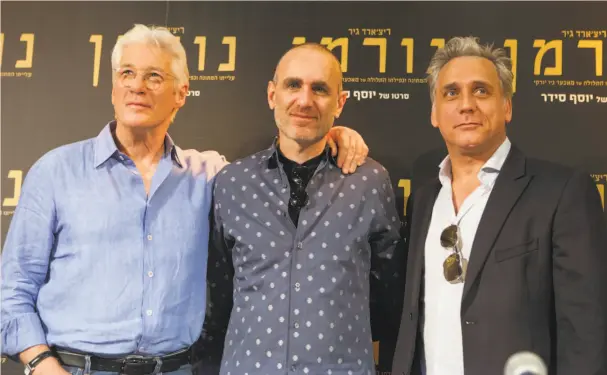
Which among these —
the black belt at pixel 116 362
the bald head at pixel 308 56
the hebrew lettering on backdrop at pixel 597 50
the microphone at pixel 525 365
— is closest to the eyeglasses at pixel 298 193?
the bald head at pixel 308 56

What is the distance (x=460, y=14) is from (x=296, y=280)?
5.10 ft

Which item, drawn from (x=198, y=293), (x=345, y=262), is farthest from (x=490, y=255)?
(x=198, y=293)

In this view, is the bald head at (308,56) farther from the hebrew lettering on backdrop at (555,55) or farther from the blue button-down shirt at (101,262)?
the hebrew lettering on backdrop at (555,55)

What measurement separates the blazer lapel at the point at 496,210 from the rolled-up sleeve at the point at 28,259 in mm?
1560

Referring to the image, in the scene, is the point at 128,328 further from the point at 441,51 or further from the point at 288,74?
the point at 441,51

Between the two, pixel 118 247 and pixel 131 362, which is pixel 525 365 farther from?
pixel 118 247

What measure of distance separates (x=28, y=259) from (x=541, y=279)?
73.2 inches

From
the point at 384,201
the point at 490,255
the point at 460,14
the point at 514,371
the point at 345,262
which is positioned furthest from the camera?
the point at 460,14

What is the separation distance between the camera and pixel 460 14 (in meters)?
2.74

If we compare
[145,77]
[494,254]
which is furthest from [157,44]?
[494,254]

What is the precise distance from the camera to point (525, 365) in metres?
1.79

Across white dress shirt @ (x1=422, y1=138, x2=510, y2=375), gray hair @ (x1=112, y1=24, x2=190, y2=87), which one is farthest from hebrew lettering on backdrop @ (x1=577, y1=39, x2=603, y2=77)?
gray hair @ (x1=112, y1=24, x2=190, y2=87)

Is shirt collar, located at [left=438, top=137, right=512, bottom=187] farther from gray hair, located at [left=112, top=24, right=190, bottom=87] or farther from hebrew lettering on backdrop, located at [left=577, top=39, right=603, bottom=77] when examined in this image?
gray hair, located at [left=112, top=24, right=190, bottom=87]

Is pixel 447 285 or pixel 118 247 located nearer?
pixel 447 285
